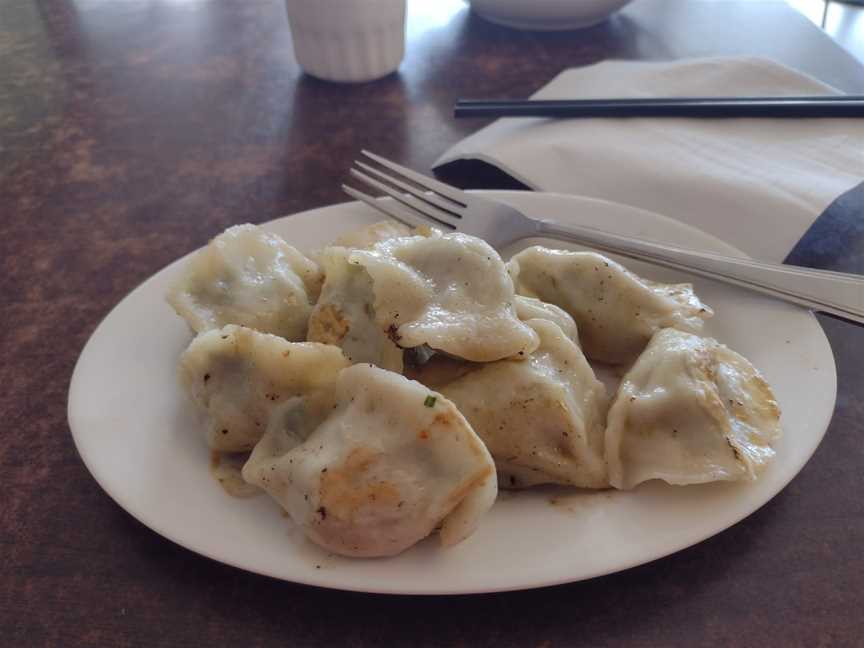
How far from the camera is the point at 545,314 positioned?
3.12 feet

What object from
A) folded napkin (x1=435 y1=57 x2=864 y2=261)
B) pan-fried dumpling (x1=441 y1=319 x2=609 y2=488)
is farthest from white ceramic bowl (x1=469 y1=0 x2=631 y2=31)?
pan-fried dumpling (x1=441 y1=319 x2=609 y2=488)

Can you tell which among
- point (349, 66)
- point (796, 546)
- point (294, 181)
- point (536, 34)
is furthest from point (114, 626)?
point (536, 34)

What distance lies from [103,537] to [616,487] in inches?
20.9

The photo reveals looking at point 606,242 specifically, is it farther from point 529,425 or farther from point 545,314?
point 529,425

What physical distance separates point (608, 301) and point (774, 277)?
0.21 metres

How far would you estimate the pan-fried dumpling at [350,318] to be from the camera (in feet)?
2.93

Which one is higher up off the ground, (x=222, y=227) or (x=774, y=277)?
(x=774, y=277)

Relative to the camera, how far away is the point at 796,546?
79 centimetres

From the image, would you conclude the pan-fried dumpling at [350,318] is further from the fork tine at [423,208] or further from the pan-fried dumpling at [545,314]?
the fork tine at [423,208]

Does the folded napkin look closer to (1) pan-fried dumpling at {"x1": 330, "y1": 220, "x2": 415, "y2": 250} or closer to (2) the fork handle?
(2) the fork handle

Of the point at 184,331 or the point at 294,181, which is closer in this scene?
the point at 184,331

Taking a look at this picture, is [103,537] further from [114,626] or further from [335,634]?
[335,634]

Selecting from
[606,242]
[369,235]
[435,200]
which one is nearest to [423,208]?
[435,200]

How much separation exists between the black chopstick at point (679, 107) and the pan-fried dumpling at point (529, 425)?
785mm
